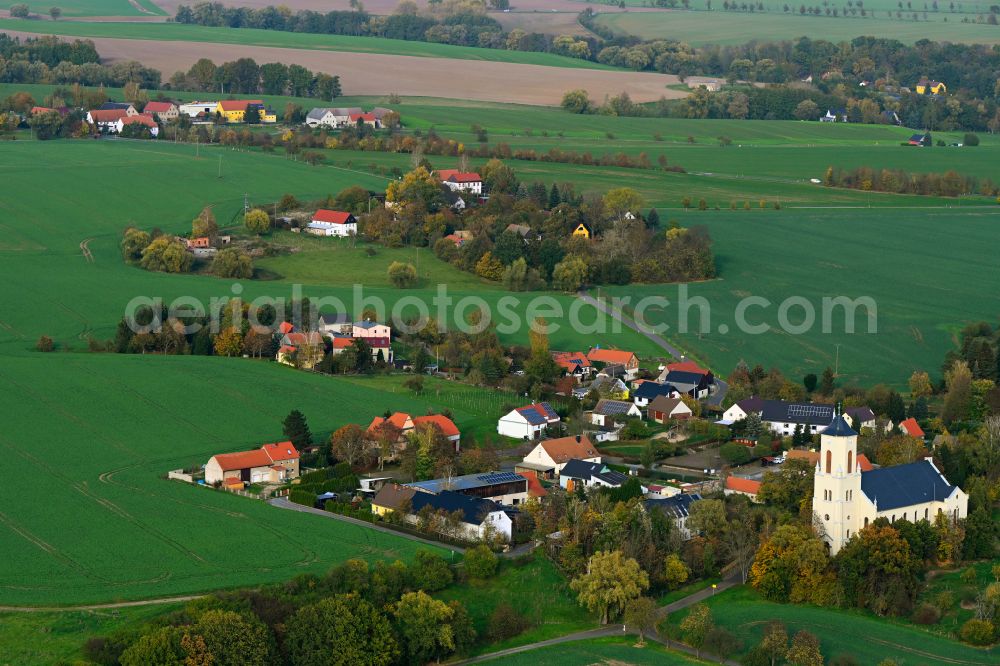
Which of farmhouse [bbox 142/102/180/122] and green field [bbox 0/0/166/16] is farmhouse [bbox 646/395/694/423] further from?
green field [bbox 0/0/166/16]

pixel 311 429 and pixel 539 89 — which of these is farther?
pixel 539 89

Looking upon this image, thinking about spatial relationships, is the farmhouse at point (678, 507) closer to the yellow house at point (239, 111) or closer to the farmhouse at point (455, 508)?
the farmhouse at point (455, 508)

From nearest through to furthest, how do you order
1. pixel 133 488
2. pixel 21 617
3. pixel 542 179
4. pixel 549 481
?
pixel 21 617 < pixel 133 488 < pixel 549 481 < pixel 542 179

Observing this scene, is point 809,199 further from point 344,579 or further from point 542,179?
point 344,579

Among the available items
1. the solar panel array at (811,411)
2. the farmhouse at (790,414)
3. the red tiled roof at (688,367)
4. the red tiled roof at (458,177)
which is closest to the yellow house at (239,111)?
the red tiled roof at (458,177)

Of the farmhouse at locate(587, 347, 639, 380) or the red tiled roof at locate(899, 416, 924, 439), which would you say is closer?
the red tiled roof at locate(899, 416, 924, 439)

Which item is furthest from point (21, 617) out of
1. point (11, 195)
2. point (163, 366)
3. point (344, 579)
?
point (11, 195)

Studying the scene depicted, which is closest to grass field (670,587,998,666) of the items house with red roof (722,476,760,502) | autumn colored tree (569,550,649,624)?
autumn colored tree (569,550,649,624)
